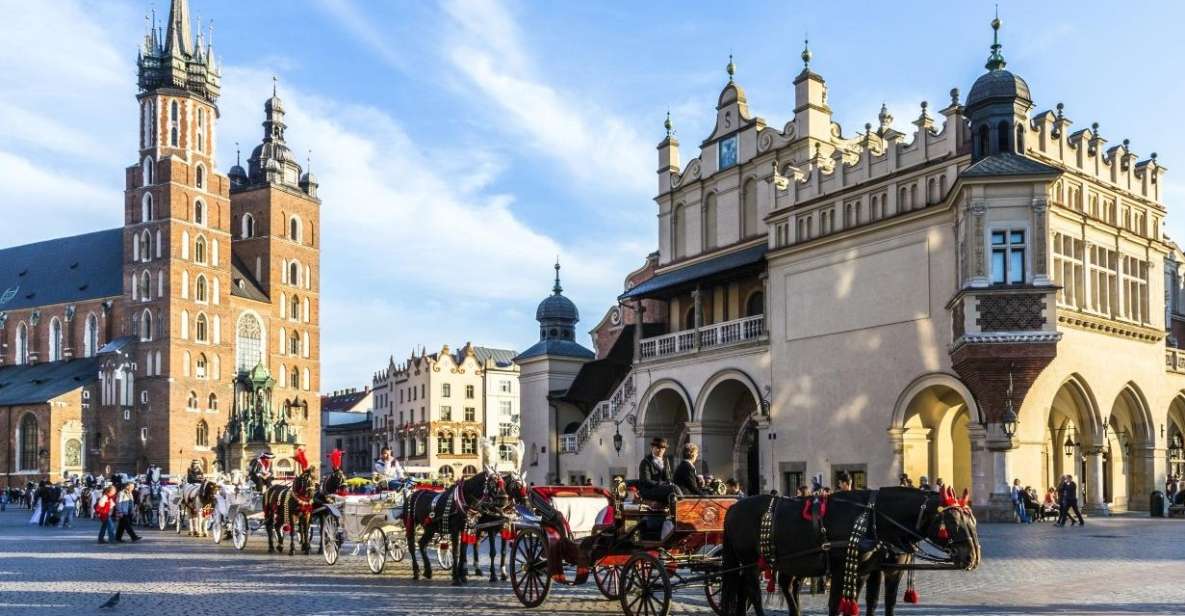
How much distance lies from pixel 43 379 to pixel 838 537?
97.5 meters

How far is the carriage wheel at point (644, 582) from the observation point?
42.1ft

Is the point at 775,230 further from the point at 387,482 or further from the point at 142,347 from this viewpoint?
the point at 142,347

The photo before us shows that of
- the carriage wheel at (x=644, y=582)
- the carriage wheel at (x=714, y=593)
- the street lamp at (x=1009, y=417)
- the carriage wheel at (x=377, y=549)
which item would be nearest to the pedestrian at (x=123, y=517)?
the carriage wheel at (x=377, y=549)

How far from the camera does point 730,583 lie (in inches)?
502

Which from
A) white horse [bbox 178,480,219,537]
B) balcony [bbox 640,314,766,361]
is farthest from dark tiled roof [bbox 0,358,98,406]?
balcony [bbox 640,314,766,361]

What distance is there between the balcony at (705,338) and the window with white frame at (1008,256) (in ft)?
31.1

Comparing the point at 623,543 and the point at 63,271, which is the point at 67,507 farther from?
the point at 63,271

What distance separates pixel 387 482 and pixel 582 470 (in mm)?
23661

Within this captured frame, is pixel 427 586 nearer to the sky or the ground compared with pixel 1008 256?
nearer to the ground

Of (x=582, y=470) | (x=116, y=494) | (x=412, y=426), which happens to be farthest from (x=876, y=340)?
(x=412, y=426)

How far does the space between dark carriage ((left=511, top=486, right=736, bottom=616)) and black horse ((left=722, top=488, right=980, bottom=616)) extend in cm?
64

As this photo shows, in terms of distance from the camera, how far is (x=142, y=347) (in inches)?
3605

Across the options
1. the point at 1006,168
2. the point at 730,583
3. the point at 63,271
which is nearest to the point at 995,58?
the point at 1006,168

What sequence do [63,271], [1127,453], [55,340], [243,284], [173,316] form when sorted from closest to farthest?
[1127,453], [173,316], [55,340], [243,284], [63,271]
